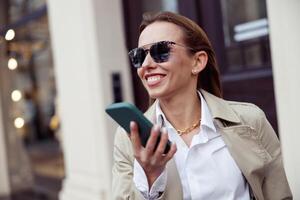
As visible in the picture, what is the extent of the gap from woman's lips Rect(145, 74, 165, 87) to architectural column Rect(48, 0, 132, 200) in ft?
10.3

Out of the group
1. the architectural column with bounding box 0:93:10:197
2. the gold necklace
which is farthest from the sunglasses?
the architectural column with bounding box 0:93:10:197

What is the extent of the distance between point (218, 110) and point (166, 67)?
0.28 meters

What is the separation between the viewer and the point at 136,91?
17.0 feet

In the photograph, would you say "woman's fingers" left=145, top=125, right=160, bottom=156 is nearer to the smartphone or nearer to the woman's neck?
the smartphone

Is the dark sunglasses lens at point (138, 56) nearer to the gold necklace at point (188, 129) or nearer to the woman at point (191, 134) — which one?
the woman at point (191, 134)

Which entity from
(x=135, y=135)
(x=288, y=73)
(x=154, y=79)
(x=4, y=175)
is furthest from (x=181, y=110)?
(x=4, y=175)

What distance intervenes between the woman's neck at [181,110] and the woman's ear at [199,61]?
10 cm

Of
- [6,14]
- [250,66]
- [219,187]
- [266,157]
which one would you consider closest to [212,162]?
[219,187]

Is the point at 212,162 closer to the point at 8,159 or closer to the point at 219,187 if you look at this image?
the point at 219,187

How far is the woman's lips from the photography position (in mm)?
1793

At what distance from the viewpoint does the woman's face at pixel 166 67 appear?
1.80 metres

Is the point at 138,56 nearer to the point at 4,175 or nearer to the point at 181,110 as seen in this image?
the point at 181,110

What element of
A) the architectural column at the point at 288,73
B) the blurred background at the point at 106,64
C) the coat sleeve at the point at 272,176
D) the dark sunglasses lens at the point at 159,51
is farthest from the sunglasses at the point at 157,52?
the architectural column at the point at 288,73

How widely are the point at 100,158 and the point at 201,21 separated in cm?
179
